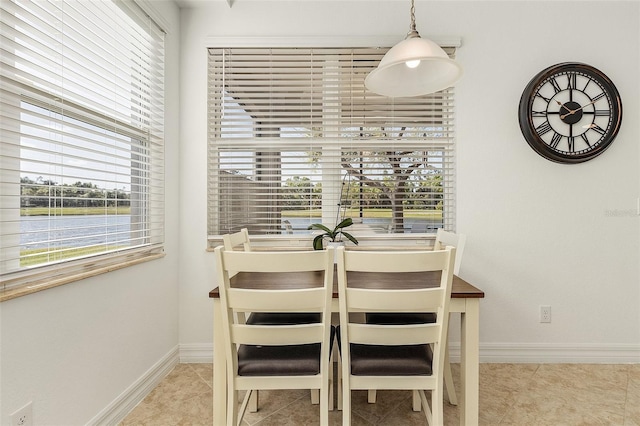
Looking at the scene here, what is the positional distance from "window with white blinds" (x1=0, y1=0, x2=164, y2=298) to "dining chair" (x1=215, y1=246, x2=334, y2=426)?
74cm

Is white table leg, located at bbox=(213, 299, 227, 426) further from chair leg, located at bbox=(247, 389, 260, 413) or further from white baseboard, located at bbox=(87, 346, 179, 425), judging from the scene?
white baseboard, located at bbox=(87, 346, 179, 425)

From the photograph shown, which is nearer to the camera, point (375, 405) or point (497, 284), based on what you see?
point (375, 405)

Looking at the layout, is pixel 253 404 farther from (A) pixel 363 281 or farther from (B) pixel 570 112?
(B) pixel 570 112

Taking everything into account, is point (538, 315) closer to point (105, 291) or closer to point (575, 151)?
point (575, 151)

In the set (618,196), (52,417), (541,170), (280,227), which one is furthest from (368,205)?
(52,417)

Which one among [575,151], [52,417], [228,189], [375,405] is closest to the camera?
[52,417]

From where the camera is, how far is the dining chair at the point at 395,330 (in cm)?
129

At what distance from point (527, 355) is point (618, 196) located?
134cm

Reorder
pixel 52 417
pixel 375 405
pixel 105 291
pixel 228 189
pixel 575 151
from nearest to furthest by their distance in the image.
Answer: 1. pixel 52 417
2. pixel 105 291
3. pixel 375 405
4. pixel 575 151
5. pixel 228 189

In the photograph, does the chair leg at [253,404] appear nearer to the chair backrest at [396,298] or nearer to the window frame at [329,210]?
the chair backrest at [396,298]

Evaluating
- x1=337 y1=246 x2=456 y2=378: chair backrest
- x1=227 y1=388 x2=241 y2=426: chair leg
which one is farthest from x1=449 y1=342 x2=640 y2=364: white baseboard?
x1=227 y1=388 x2=241 y2=426: chair leg

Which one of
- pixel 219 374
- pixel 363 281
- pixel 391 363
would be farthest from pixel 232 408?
pixel 363 281

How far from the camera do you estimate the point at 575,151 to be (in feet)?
7.88

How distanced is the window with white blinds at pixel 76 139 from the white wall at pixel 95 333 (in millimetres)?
104
